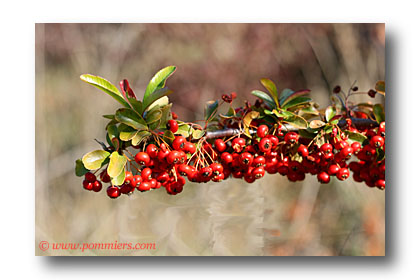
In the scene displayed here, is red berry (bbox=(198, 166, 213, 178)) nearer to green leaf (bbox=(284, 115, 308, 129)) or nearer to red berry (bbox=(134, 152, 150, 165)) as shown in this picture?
red berry (bbox=(134, 152, 150, 165))

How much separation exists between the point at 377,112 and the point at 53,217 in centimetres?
267

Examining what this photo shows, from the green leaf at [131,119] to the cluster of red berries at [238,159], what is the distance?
8cm

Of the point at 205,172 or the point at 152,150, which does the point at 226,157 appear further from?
the point at 152,150

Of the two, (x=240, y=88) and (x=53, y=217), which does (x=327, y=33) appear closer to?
(x=240, y=88)

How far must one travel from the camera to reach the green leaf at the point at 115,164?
128 cm

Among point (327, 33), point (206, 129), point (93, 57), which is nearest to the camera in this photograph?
point (206, 129)

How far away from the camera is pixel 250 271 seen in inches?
82.5

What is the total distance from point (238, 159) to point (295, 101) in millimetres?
326

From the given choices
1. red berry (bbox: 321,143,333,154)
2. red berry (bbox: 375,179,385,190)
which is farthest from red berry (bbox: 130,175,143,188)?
red berry (bbox: 375,179,385,190)

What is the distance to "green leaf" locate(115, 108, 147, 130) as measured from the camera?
4.31 feet

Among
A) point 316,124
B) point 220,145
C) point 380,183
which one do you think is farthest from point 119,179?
point 380,183

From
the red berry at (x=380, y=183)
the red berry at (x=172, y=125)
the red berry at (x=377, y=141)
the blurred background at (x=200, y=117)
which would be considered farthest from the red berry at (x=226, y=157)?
the blurred background at (x=200, y=117)

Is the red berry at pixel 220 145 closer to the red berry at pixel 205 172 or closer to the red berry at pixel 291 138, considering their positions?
the red berry at pixel 205 172

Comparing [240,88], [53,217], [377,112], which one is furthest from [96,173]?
[240,88]
